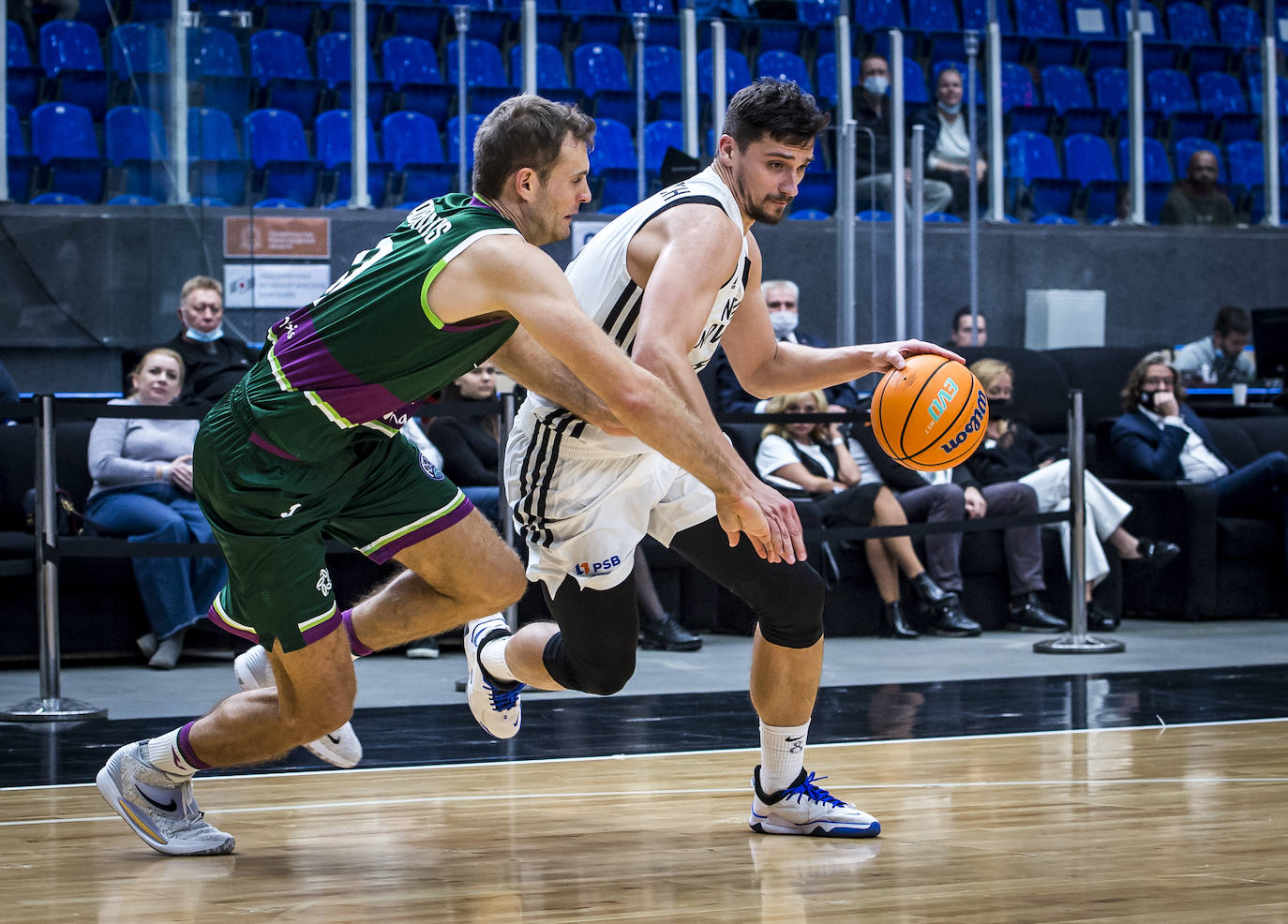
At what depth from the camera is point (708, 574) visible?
355cm

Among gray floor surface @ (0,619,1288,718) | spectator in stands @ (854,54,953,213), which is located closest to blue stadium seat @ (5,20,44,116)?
gray floor surface @ (0,619,1288,718)

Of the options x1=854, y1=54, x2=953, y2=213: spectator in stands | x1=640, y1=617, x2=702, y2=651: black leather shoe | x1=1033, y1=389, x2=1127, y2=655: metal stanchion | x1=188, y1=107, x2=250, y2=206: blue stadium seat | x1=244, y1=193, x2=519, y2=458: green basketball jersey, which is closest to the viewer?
x1=244, y1=193, x2=519, y2=458: green basketball jersey

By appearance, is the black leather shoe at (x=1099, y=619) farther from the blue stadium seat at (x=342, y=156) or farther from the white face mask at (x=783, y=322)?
the blue stadium seat at (x=342, y=156)

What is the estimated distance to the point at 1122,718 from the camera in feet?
17.3

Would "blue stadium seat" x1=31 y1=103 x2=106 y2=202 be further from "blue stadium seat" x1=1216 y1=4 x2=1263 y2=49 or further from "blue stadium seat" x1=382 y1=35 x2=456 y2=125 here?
"blue stadium seat" x1=1216 y1=4 x2=1263 y2=49

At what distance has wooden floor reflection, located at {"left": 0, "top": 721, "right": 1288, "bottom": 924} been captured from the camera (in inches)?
115

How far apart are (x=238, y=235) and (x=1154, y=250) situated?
22.6 feet

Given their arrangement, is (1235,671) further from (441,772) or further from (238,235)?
(238,235)

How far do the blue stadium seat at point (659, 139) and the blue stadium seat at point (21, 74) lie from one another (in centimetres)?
386

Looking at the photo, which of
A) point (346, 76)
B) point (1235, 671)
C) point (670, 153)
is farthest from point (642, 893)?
point (346, 76)

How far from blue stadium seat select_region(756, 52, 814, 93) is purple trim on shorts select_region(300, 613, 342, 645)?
815cm

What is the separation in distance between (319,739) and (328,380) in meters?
0.94

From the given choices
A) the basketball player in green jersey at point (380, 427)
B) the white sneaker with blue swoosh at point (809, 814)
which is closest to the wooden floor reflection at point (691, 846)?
the white sneaker with blue swoosh at point (809, 814)

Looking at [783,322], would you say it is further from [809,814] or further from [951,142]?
[809,814]
